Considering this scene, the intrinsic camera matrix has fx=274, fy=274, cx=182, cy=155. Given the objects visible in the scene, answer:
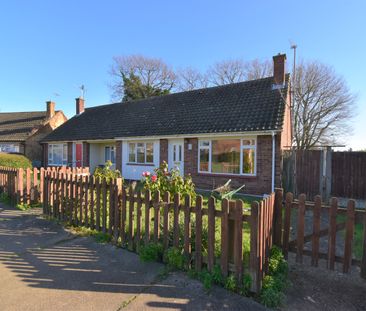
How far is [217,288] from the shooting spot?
352 centimetres

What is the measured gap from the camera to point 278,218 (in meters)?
4.39

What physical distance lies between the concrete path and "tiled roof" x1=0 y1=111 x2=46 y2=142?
85.3 feet

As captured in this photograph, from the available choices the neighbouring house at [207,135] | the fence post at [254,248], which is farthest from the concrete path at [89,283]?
the neighbouring house at [207,135]

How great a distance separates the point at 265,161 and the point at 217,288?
925 cm

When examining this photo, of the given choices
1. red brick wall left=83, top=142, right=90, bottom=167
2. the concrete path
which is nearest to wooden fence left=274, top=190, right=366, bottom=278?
the concrete path

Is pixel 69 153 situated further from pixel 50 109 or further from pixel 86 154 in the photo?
pixel 50 109

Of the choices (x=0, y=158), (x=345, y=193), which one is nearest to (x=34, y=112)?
(x=0, y=158)

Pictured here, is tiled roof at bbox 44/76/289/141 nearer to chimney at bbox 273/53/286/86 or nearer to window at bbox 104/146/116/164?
chimney at bbox 273/53/286/86

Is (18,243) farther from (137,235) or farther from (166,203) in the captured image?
(166,203)

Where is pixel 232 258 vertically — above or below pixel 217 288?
above

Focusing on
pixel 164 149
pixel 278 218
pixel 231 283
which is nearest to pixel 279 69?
pixel 164 149

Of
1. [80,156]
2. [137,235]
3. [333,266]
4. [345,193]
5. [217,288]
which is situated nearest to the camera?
[217,288]

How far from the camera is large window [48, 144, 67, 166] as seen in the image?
23795 millimetres

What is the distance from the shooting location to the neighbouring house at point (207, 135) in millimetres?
12336
